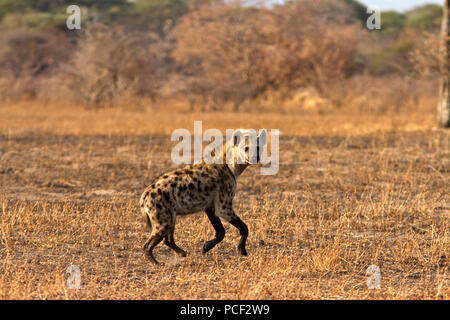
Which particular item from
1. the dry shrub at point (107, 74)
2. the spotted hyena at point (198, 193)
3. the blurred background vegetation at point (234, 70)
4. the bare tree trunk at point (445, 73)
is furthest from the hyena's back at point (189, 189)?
the dry shrub at point (107, 74)

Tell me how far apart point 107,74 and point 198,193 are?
19540 millimetres

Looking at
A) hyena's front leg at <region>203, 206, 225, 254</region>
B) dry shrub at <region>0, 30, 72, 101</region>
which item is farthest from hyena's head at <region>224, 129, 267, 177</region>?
dry shrub at <region>0, 30, 72, 101</region>

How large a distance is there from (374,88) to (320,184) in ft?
55.9

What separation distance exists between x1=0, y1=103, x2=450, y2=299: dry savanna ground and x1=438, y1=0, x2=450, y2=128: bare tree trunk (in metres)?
2.21

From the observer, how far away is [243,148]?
587 centimetres

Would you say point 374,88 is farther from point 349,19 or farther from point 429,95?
point 349,19


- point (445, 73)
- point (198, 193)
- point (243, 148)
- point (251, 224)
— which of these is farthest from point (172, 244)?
point (445, 73)

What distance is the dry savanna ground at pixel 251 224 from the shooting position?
5195mm

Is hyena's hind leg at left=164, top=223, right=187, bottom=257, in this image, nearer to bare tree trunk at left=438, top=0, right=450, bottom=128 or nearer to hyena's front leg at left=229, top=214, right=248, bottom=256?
hyena's front leg at left=229, top=214, right=248, bottom=256

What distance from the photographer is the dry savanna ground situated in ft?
17.0

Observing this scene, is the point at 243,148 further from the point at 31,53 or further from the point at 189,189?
the point at 31,53

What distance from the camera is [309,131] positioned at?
1648 centimetres
